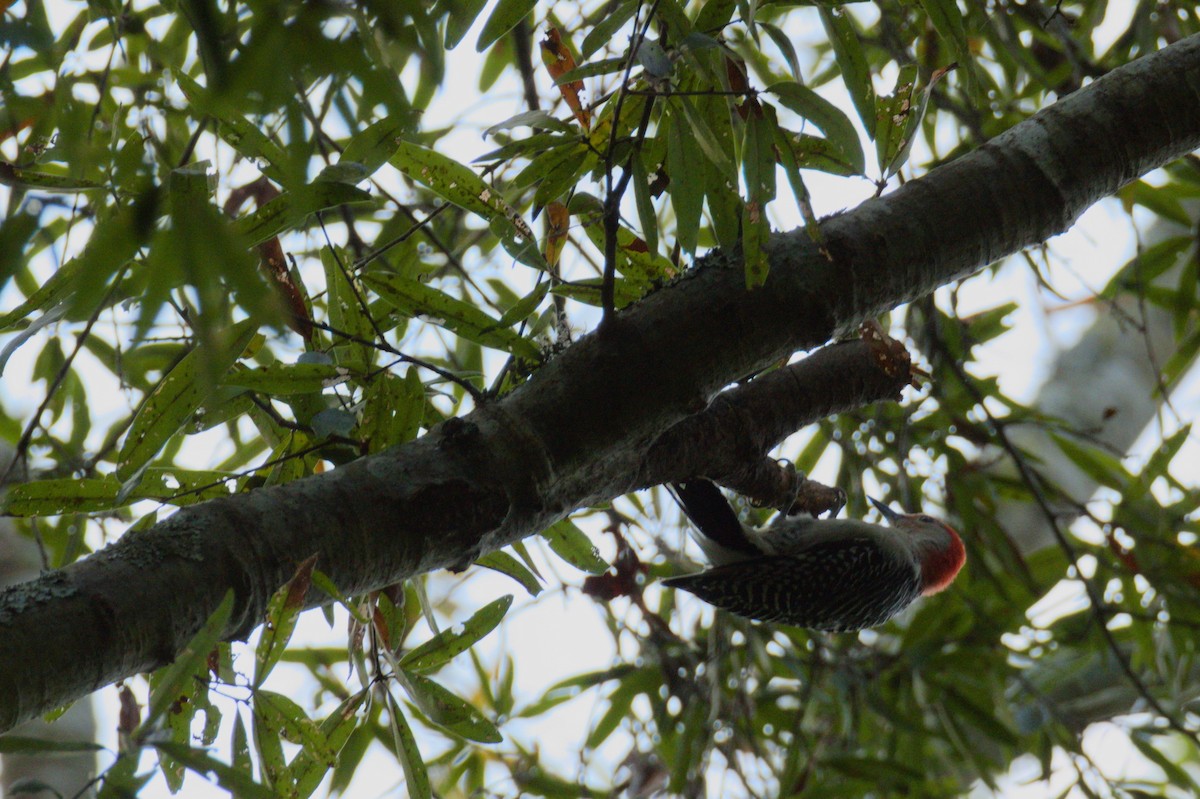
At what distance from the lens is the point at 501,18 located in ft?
5.07

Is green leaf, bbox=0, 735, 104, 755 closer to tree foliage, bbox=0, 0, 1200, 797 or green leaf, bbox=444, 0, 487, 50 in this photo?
tree foliage, bbox=0, 0, 1200, 797

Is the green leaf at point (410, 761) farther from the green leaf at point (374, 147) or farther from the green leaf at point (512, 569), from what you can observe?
the green leaf at point (374, 147)

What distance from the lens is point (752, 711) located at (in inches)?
146

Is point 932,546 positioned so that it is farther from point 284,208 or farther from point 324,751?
point 284,208

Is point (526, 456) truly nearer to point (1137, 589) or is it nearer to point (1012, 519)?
point (1137, 589)

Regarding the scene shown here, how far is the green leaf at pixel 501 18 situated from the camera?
154cm

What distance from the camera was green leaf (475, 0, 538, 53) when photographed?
1.54 m

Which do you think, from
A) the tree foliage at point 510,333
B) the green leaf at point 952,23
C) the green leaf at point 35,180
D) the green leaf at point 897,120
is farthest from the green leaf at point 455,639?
the green leaf at point 952,23

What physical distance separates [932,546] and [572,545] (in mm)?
1549

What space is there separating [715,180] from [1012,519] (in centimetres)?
440

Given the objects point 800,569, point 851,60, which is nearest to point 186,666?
point 851,60

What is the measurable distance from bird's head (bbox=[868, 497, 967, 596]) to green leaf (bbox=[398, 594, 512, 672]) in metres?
1.69

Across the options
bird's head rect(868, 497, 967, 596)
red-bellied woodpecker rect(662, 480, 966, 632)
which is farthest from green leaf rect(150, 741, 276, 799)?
bird's head rect(868, 497, 967, 596)

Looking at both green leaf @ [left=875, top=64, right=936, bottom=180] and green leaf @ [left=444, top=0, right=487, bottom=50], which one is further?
green leaf @ [left=875, top=64, right=936, bottom=180]
